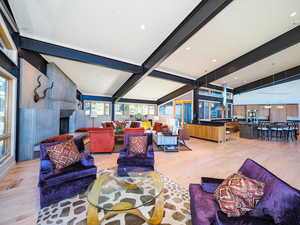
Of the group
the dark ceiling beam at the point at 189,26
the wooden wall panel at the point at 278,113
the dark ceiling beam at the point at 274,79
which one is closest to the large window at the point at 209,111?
the dark ceiling beam at the point at 274,79

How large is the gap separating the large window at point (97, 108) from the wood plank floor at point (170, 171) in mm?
6417

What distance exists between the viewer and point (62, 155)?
7.07ft

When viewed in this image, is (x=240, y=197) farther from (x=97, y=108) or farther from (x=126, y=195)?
(x=97, y=108)

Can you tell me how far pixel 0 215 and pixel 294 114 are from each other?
1309cm

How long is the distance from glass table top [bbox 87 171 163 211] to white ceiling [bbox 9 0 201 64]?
311 cm

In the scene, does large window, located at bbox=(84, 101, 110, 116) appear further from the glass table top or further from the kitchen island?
the glass table top

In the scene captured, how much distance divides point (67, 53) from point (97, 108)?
21.5 ft

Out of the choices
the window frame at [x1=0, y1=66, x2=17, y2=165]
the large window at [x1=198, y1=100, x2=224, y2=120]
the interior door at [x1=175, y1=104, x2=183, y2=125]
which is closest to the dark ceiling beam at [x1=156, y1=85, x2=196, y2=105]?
the interior door at [x1=175, y1=104, x2=183, y2=125]

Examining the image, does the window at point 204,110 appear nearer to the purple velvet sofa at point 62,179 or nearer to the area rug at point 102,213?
the area rug at point 102,213

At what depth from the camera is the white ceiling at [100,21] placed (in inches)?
93.4

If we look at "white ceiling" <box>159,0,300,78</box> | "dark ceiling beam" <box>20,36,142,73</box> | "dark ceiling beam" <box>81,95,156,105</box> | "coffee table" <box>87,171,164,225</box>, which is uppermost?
"white ceiling" <box>159,0,300,78</box>

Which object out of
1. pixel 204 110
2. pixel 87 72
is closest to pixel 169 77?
pixel 87 72

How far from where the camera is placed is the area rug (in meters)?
1.55

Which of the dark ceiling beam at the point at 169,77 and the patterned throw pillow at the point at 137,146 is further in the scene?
the dark ceiling beam at the point at 169,77
